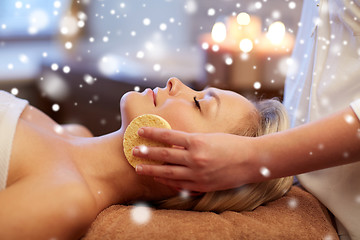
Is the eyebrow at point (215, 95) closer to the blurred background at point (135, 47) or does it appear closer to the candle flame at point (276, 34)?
the blurred background at point (135, 47)

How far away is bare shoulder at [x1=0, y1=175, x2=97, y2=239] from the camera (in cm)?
88

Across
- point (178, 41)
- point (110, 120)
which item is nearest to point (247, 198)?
point (110, 120)

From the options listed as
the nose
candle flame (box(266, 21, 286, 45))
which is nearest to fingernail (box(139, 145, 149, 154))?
the nose

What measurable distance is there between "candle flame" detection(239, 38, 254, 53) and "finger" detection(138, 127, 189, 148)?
6.56 feet

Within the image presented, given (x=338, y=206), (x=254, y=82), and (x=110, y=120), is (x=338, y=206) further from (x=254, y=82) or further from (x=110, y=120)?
(x=254, y=82)

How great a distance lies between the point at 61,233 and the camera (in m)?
0.94

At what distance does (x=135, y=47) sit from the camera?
10.1ft

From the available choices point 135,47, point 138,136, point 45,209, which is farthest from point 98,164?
point 135,47

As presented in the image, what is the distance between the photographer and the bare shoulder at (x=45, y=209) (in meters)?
0.88

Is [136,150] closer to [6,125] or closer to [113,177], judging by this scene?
[113,177]

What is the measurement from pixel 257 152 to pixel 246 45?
2.01m

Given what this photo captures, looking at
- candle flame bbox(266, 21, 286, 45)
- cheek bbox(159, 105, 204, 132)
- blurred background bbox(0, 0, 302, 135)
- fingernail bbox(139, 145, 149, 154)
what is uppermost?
cheek bbox(159, 105, 204, 132)

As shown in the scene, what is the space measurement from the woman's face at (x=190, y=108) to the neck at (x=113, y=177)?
4.3 inches

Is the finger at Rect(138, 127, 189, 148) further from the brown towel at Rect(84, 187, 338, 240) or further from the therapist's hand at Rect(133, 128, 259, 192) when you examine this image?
the brown towel at Rect(84, 187, 338, 240)
